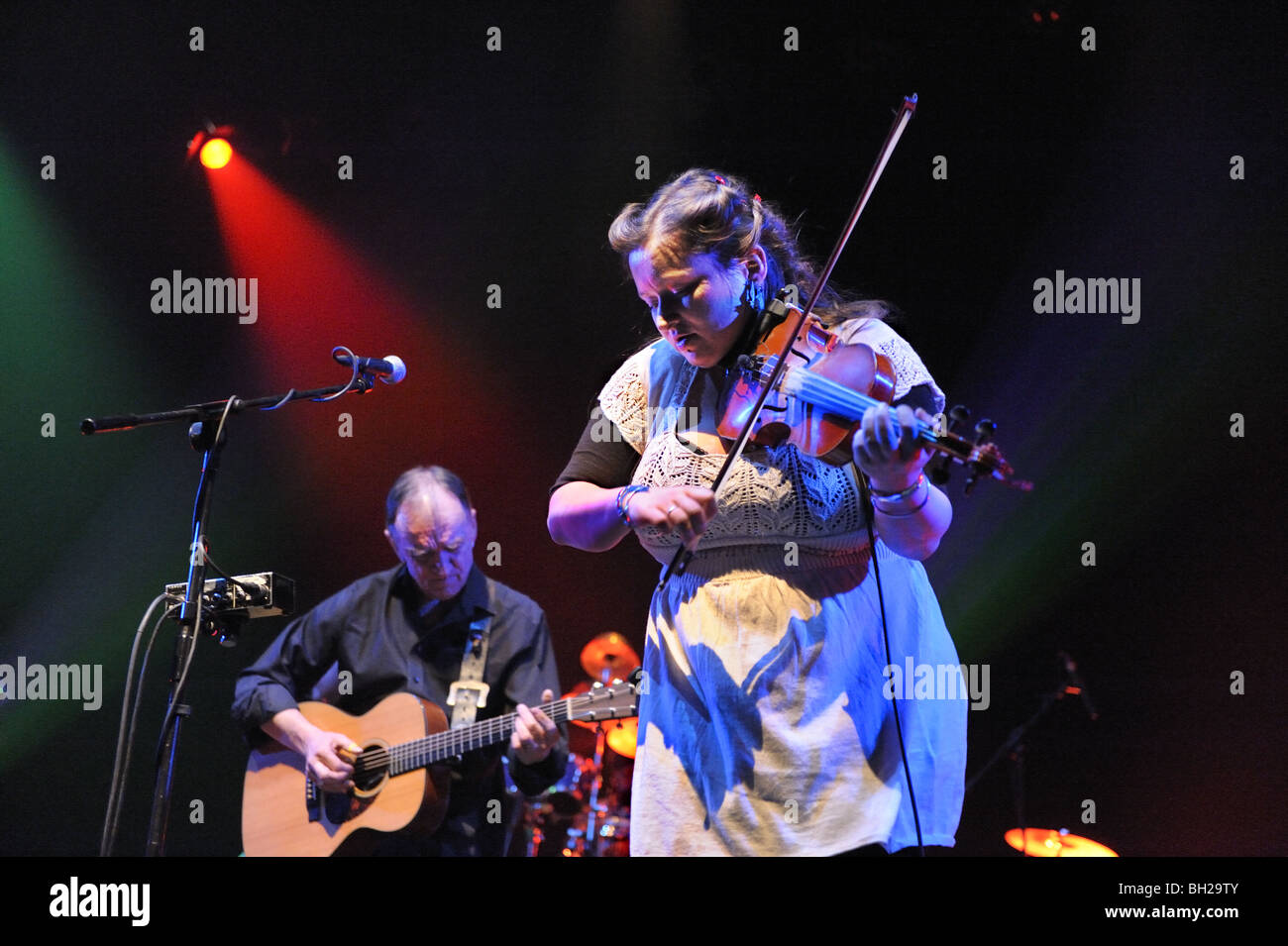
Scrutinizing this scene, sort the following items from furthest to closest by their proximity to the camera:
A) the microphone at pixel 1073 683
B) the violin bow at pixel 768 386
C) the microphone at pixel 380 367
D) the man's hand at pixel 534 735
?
the microphone at pixel 1073 683
the man's hand at pixel 534 735
the microphone at pixel 380 367
the violin bow at pixel 768 386

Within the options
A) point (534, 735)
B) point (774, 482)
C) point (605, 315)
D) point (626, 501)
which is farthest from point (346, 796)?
point (774, 482)

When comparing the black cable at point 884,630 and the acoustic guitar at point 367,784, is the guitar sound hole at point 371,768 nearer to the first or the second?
the acoustic guitar at point 367,784

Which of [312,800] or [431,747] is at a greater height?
[431,747]

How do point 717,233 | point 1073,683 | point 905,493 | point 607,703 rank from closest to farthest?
point 905,493
point 717,233
point 607,703
point 1073,683

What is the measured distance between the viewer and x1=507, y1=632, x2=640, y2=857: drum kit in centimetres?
466

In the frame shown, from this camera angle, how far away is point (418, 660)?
12.7 feet

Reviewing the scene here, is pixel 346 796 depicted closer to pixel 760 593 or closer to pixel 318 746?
pixel 318 746

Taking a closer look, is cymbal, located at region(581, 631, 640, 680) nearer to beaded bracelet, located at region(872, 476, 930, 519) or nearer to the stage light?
the stage light

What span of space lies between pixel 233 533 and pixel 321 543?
33 centimetres

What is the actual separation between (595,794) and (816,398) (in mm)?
3434

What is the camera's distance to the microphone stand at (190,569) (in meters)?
2.38

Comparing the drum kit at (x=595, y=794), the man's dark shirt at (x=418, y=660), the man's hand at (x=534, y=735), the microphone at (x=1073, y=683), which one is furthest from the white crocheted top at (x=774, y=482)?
the drum kit at (x=595, y=794)
